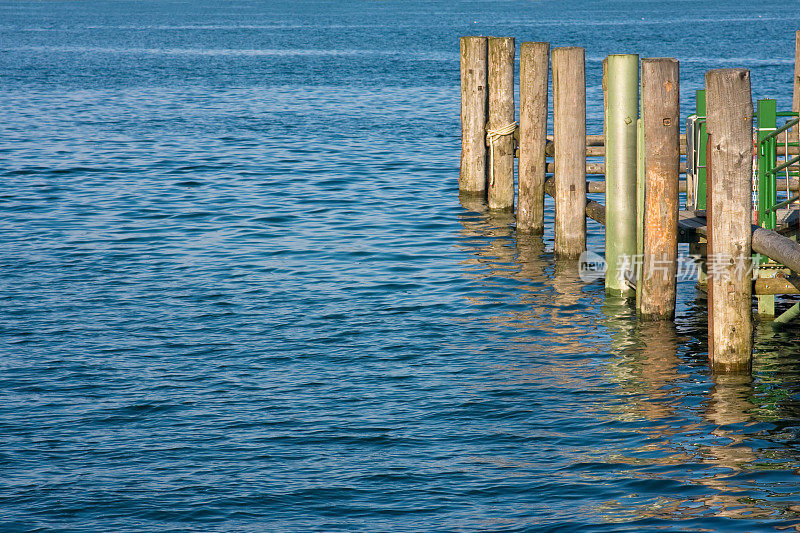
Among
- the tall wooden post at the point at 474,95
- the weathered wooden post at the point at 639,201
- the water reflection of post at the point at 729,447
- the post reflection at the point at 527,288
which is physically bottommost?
the water reflection of post at the point at 729,447

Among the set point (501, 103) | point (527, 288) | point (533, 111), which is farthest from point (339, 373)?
point (501, 103)

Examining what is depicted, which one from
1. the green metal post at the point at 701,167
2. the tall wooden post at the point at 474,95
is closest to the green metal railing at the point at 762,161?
the green metal post at the point at 701,167

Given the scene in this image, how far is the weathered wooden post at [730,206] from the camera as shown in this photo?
771cm

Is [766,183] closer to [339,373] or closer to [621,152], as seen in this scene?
[621,152]

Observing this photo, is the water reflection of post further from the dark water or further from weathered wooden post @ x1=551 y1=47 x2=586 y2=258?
weathered wooden post @ x1=551 y1=47 x2=586 y2=258

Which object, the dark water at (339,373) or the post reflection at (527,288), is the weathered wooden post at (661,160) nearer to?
the dark water at (339,373)

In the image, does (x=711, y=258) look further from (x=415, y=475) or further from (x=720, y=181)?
(x=415, y=475)

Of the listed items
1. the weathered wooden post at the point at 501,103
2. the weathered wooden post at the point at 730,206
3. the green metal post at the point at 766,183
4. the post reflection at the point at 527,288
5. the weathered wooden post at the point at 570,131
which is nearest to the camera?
the weathered wooden post at the point at 730,206

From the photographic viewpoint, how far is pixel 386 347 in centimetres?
1004

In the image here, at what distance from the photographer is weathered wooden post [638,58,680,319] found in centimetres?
898

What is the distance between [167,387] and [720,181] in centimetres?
499

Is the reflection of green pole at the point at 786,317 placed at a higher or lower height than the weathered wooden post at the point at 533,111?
lower

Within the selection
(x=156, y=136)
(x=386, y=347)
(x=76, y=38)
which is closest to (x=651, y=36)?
(x=76, y=38)

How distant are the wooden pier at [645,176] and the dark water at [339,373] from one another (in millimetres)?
479
